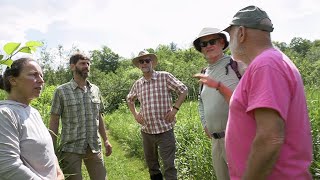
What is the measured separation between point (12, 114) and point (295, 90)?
5.38 ft

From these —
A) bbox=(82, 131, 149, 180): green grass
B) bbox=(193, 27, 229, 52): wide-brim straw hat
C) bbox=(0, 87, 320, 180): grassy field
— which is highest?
bbox=(193, 27, 229, 52): wide-brim straw hat

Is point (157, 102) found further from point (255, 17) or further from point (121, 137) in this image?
point (121, 137)

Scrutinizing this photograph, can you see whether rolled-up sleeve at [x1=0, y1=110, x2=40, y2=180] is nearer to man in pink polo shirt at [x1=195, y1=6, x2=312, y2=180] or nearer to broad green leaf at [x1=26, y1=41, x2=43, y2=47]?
broad green leaf at [x1=26, y1=41, x2=43, y2=47]

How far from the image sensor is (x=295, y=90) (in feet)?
5.20

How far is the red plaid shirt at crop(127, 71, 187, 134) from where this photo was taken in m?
4.74

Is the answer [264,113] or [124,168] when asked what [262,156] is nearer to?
[264,113]

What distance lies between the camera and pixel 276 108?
4.82 ft

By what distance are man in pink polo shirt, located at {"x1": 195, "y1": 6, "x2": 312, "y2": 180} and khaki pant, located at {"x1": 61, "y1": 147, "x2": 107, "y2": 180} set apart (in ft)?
7.48

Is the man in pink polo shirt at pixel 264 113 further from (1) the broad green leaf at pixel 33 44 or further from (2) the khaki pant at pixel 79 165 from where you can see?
(2) the khaki pant at pixel 79 165

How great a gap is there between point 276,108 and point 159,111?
3.34m

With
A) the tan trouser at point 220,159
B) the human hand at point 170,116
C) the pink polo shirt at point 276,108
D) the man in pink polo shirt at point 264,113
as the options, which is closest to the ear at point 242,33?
the man in pink polo shirt at point 264,113

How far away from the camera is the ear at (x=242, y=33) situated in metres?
1.73

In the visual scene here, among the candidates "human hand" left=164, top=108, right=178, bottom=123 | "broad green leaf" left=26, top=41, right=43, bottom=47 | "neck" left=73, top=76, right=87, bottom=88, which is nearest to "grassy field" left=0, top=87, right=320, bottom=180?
"human hand" left=164, top=108, right=178, bottom=123

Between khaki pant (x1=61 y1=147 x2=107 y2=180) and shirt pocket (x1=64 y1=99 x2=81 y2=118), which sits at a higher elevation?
shirt pocket (x1=64 y1=99 x2=81 y2=118)
